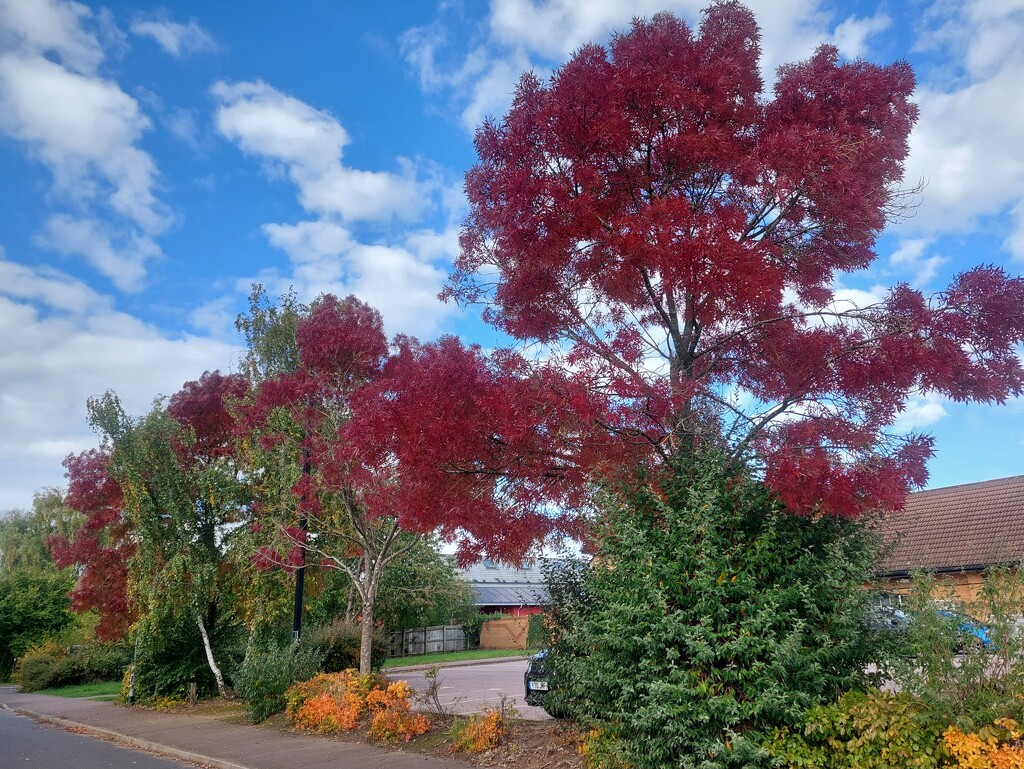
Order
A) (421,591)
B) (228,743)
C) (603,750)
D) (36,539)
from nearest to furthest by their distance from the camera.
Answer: (603,750) < (228,743) < (421,591) < (36,539)

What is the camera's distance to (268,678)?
13328 millimetres

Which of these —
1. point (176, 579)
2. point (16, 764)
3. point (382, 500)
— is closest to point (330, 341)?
point (382, 500)

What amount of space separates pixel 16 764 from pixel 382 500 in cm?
672

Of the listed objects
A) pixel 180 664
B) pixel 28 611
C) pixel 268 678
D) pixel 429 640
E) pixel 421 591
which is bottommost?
pixel 429 640

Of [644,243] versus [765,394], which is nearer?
[644,243]

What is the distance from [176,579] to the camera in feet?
54.5

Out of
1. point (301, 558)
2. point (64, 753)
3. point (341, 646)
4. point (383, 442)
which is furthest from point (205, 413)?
point (383, 442)

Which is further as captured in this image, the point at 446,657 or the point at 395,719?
the point at 446,657

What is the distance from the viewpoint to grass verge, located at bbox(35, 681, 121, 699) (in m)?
23.3

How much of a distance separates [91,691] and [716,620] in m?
26.2

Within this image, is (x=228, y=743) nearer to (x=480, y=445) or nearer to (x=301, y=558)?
(x=301, y=558)

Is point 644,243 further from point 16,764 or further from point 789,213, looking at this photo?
point 16,764

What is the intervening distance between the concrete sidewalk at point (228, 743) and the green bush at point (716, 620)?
3395 mm

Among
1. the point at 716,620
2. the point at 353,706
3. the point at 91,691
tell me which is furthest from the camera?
the point at 91,691
